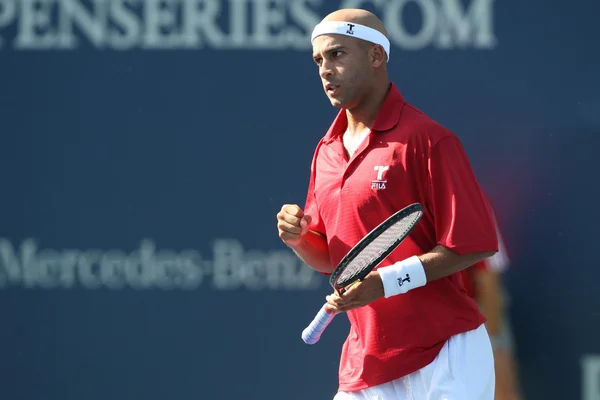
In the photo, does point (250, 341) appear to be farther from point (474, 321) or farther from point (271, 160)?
point (474, 321)

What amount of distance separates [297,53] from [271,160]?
0.50m

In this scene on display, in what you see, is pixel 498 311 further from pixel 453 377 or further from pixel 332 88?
pixel 332 88

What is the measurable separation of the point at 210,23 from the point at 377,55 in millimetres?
1485

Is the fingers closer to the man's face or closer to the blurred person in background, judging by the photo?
the man's face

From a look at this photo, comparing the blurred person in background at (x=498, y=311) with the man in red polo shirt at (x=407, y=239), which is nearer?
the man in red polo shirt at (x=407, y=239)

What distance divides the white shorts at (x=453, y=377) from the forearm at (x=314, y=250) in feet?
1.71

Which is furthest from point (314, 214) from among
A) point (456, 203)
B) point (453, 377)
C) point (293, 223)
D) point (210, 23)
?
point (210, 23)

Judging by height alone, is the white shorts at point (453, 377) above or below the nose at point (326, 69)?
below

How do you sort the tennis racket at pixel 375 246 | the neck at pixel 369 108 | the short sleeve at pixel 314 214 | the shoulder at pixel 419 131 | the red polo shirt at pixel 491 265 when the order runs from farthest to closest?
the red polo shirt at pixel 491 265
the short sleeve at pixel 314 214
the neck at pixel 369 108
the shoulder at pixel 419 131
the tennis racket at pixel 375 246

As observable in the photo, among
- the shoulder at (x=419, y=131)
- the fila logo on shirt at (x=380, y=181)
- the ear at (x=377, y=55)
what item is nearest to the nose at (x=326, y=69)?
the ear at (x=377, y=55)

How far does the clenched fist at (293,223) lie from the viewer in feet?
11.2

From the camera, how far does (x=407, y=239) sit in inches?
134

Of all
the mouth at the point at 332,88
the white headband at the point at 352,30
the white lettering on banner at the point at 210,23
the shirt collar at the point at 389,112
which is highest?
the white lettering on banner at the point at 210,23

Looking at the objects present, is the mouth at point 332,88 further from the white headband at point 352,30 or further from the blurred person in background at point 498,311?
the blurred person in background at point 498,311
